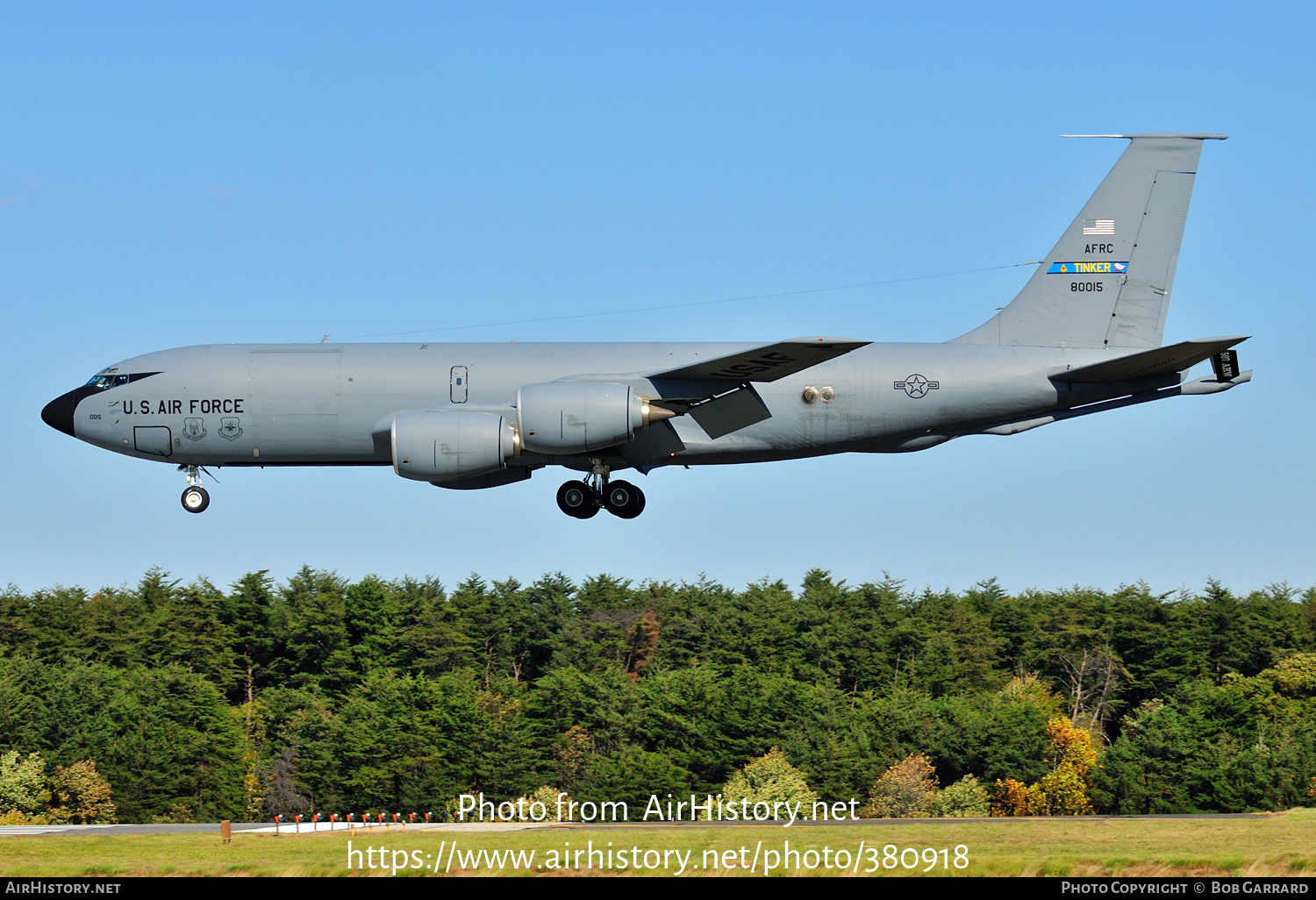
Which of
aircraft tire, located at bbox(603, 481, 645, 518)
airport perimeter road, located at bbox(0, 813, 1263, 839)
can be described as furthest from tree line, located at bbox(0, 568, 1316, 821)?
aircraft tire, located at bbox(603, 481, 645, 518)

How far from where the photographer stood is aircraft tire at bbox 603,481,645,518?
4178 centimetres

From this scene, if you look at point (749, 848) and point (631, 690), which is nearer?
point (749, 848)

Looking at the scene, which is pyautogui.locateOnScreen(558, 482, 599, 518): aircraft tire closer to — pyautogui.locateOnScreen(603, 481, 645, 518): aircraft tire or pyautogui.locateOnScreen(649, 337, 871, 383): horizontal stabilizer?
pyautogui.locateOnScreen(603, 481, 645, 518): aircraft tire

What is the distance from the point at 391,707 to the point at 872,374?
229 ft

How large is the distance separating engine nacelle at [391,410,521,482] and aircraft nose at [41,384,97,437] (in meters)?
9.75

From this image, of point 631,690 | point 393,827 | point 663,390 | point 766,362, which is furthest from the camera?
point 631,690

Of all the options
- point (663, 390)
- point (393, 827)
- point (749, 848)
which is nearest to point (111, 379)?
point (663, 390)

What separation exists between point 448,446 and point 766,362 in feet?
26.3

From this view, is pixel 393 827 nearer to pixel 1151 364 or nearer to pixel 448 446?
pixel 448 446

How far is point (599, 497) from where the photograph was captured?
42.1m

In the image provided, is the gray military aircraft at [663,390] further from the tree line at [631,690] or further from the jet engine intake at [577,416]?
the tree line at [631,690]

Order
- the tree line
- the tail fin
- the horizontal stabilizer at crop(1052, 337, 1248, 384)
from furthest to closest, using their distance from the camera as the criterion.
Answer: the tree line, the tail fin, the horizontal stabilizer at crop(1052, 337, 1248, 384)

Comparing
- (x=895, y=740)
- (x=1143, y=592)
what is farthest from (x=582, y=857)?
(x=1143, y=592)

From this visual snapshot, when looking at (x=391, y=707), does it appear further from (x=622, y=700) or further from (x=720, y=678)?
(x=720, y=678)
